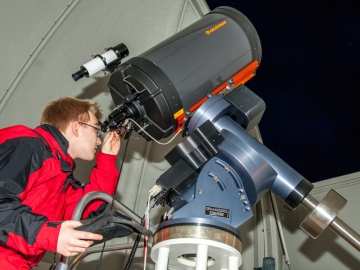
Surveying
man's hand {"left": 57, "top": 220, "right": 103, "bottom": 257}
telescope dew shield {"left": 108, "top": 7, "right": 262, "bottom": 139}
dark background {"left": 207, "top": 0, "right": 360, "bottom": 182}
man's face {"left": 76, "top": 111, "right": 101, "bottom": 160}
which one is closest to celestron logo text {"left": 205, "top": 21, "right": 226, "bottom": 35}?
telescope dew shield {"left": 108, "top": 7, "right": 262, "bottom": 139}

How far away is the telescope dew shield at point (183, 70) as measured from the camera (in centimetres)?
150

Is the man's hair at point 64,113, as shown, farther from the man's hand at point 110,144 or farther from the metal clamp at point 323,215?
the metal clamp at point 323,215

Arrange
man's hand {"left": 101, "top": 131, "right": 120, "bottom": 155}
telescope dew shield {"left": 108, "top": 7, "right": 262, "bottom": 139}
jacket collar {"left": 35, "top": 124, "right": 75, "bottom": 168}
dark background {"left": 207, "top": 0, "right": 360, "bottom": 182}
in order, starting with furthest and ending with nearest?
dark background {"left": 207, "top": 0, "right": 360, "bottom": 182}, man's hand {"left": 101, "top": 131, "right": 120, "bottom": 155}, jacket collar {"left": 35, "top": 124, "right": 75, "bottom": 168}, telescope dew shield {"left": 108, "top": 7, "right": 262, "bottom": 139}

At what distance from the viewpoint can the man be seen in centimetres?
121

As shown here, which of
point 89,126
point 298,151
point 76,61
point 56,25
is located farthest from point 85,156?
point 298,151

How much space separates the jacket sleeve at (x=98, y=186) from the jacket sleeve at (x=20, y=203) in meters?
0.45

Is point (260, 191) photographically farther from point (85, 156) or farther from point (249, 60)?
point (85, 156)

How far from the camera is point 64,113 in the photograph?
1.96 metres

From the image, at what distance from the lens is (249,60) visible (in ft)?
5.80

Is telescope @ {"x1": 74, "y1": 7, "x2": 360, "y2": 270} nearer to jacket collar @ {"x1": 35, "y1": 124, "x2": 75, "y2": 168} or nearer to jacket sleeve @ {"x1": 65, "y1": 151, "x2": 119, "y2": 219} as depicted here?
jacket collar @ {"x1": 35, "y1": 124, "x2": 75, "y2": 168}

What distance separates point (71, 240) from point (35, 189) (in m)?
0.52

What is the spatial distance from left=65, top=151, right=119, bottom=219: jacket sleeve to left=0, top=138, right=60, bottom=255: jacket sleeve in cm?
45

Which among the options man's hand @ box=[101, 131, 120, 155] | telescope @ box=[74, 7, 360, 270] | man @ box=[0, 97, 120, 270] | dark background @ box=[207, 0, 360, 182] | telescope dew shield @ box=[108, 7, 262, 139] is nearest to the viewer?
telescope @ box=[74, 7, 360, 270]

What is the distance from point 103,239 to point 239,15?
1164 millimetres
